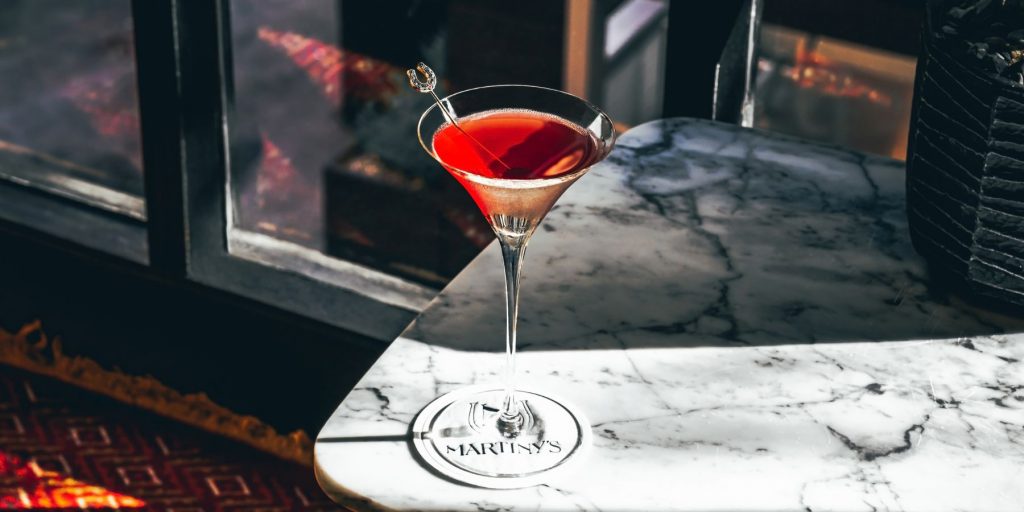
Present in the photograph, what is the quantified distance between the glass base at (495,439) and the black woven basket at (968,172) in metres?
0.43

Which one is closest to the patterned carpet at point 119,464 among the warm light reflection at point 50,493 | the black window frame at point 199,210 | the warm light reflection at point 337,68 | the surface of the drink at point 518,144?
the warm light reflection at point 50,493

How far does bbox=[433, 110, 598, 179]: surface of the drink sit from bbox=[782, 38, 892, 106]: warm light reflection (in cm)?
275

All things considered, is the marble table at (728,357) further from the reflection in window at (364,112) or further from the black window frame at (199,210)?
the reflection in window at (364,112)

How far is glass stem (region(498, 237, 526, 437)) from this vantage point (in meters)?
1.09

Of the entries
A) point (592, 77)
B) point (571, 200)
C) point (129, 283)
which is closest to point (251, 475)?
point (129, 283)

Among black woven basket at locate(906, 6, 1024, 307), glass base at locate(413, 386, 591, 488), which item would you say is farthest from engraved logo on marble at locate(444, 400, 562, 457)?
black woven basket at locate(906, 6, 1024, 307)

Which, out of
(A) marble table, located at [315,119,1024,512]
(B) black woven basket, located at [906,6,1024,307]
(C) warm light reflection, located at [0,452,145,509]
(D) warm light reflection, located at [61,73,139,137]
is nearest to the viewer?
(A) marble table, located at [315,119,1024,512]

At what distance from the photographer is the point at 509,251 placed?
1094 mm

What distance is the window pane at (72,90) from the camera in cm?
335

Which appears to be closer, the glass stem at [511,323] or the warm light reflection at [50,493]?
the glass stem at [511,323]

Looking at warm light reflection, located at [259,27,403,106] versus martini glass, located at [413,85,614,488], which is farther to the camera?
warm light reflection, located at [259,27,403,106]

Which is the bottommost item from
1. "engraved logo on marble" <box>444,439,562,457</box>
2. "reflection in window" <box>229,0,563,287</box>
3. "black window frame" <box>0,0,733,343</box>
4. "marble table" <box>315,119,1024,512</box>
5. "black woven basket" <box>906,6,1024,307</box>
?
"reflection in window" <box>229,0,563,287</box>

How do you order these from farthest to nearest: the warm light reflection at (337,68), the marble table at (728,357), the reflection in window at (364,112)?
1. the warm light reflection at (337,68)
2. the reflection in window at (364,112)
3. the marble table at (728,357)

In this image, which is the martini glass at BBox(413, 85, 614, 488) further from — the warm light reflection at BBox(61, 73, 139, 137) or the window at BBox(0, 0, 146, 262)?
the warm light reflection at BBox(61, 73, 139, 137)
